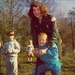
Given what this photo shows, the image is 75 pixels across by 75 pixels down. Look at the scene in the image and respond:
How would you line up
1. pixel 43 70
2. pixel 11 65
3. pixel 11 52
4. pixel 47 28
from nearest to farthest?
pixel 47 28 → pixel 43 70 → pixel 11 52 → pixel 11 65

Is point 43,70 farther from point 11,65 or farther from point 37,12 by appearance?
point 11,65

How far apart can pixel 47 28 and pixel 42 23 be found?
133 mm

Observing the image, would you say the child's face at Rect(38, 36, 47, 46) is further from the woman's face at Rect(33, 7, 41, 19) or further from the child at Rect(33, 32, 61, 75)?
the woman's face at Rect(33, 7, 41, 19)

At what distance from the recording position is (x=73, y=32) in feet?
83.4

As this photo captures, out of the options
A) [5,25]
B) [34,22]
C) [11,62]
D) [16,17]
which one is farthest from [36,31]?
[16,17]

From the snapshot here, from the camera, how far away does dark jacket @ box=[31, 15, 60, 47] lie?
4566 millimetres

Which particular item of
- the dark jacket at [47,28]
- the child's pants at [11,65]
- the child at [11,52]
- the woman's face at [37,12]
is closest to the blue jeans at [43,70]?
the dark jacket at [47,28]

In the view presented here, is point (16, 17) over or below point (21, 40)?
over

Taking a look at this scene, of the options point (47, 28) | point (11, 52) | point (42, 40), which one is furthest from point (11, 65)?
point (47, 28)

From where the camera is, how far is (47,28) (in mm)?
4625

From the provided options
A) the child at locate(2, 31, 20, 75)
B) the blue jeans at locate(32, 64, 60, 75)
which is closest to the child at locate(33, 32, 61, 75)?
the blue jeans at locate(32, 64, 60, 75)

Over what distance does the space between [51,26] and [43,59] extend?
1.81 ft

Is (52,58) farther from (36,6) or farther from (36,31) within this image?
(36,6)

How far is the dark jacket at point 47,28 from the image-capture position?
15.0ft
